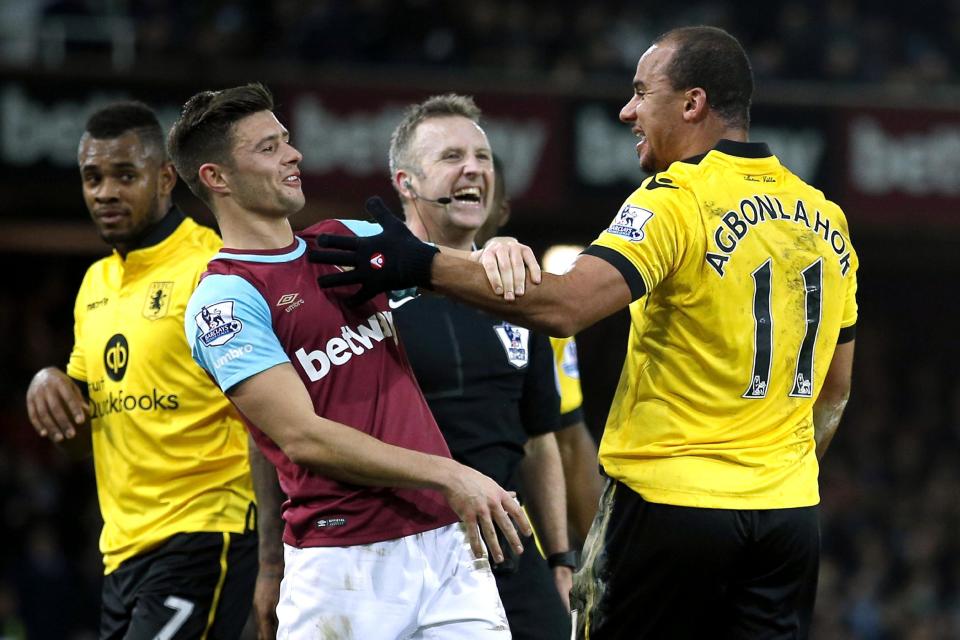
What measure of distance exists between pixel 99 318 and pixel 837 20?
38.1ft

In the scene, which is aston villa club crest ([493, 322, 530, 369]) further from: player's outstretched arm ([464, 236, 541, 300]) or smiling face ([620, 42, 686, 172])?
player's outstretched arm ([464, 236, 541, 300])

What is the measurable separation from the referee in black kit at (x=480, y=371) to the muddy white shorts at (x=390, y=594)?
0.71 meters

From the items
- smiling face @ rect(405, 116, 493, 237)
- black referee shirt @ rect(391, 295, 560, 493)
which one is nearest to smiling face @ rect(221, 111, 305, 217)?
black referee shirt @ rect(391, 295, 560, 493)

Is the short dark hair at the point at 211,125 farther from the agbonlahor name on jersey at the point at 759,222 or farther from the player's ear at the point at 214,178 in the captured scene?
the agbonlahor name on jersey at the point at 759,222

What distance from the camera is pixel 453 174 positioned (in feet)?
15.6

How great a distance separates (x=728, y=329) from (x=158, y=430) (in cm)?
213

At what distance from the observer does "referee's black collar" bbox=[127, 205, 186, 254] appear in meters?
5.10

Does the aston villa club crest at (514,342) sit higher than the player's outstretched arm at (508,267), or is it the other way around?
the player's outstretched arm at (508,267)

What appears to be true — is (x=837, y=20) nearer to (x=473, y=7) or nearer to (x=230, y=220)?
(x=473, y=7)

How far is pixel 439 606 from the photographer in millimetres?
3676

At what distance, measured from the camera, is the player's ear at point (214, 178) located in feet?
13.1

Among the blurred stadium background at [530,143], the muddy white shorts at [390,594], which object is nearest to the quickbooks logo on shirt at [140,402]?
the muddy white shorts at [390,594]

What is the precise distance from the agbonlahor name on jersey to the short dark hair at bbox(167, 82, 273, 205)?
4.59ft

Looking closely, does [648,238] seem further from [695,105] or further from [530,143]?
[530,143]
